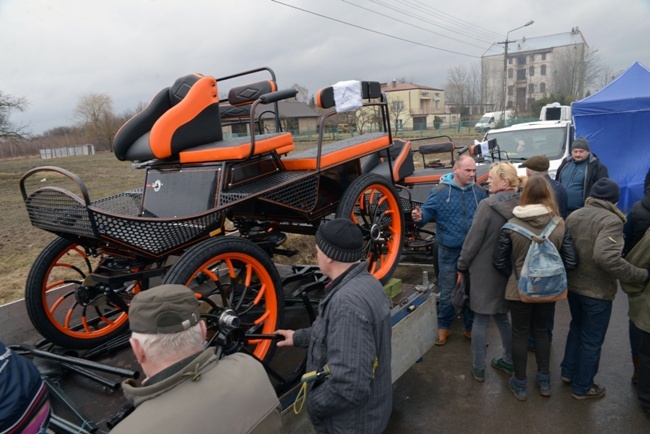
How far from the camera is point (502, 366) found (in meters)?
3.83

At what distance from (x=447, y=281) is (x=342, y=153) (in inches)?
69.4

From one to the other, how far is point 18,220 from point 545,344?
1149cm

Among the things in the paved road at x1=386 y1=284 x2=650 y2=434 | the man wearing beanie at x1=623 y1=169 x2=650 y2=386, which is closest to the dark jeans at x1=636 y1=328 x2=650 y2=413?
the man wearing beanie at x1=623 y1=169 x2=650 y2=386

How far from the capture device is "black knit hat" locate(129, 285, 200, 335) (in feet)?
4.49

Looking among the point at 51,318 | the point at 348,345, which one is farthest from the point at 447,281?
the point at 51,318

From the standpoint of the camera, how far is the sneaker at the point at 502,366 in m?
3.78

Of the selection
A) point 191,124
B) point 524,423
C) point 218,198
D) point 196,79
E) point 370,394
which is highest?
point 196,79

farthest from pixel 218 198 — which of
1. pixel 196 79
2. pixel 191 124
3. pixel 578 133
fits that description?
pixel 578 133

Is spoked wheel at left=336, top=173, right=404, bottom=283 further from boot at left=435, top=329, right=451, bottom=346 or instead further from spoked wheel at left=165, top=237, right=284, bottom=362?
boot at left=435, top=329, right=451, bottom=346

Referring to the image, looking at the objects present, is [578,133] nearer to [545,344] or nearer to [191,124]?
[545,344]

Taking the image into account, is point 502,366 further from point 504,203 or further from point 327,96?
point 327,96

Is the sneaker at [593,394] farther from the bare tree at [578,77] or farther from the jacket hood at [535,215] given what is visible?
the bare tree at [578,77]

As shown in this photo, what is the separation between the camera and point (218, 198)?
277cm

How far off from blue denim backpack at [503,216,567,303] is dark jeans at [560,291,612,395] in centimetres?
30
